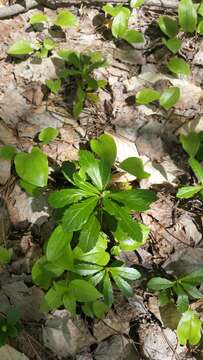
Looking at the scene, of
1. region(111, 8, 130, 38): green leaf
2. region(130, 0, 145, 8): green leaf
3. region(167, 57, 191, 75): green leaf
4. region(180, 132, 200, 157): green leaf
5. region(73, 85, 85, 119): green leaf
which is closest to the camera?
region(180, 132, 200, 157): green leaf

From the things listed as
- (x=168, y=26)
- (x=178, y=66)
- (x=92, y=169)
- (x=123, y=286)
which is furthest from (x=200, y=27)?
(x=123, y=286)

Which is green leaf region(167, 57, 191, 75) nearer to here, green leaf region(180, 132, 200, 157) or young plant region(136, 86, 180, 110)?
young plant region(136, 86, 180, 110)

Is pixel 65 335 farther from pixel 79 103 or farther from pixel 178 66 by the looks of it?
pixel 178 66

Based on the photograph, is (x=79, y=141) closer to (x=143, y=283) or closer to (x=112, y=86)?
(x=112, y=86)

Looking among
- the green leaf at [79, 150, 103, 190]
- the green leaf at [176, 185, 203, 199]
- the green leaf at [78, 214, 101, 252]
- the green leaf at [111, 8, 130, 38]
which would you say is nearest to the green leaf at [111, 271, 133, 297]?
the green leaf at [78, 214, 101, 252]

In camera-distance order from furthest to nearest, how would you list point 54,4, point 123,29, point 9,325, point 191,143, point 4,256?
point 54,4 < point 123,29 < point 191,143 < point 4,256 < point 9,325

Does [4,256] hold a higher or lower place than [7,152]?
lower
